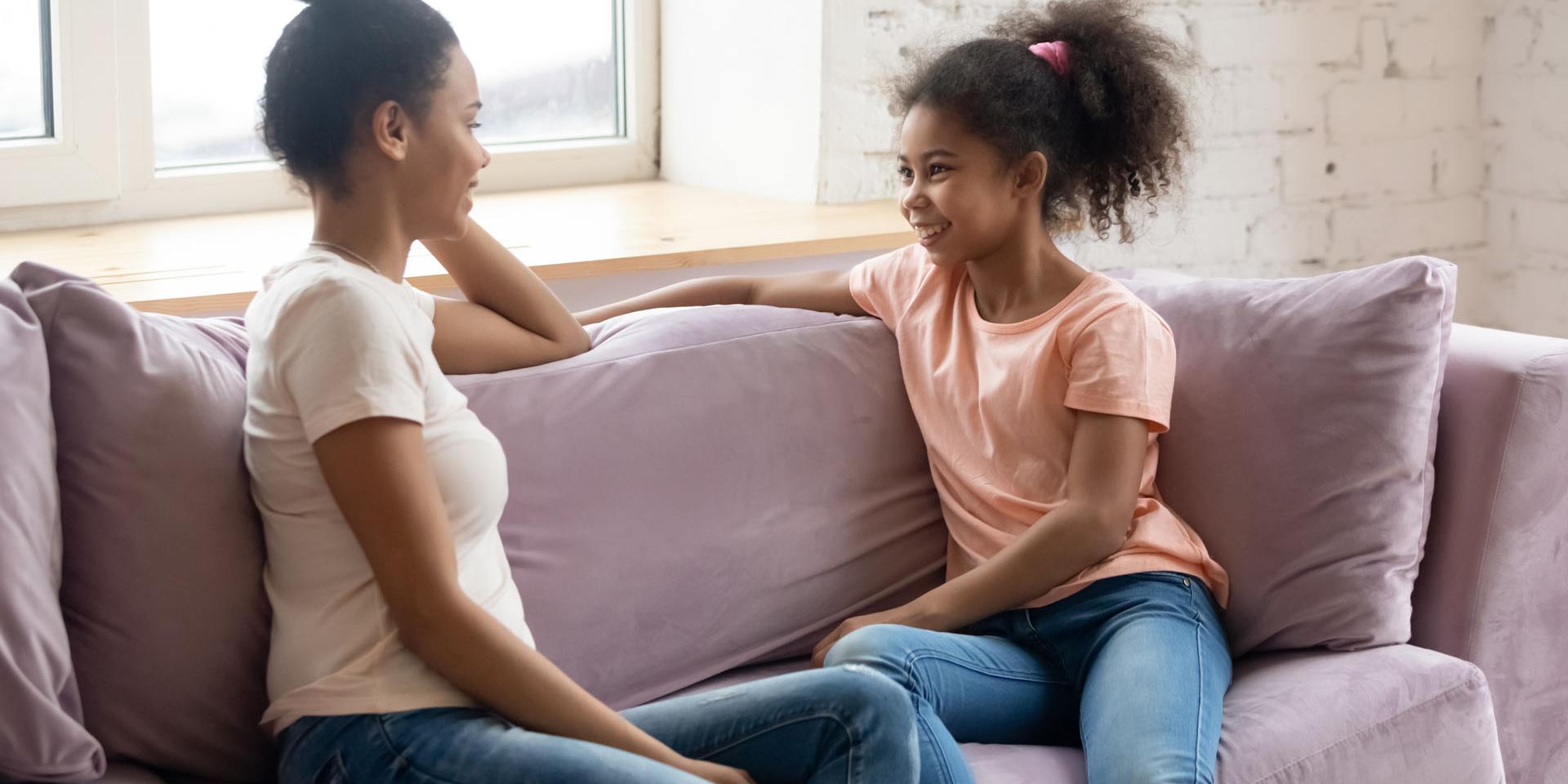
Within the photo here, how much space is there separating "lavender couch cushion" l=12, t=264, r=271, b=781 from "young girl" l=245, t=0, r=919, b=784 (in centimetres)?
4

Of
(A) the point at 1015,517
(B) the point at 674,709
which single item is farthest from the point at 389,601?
(A) the point at 1015,517

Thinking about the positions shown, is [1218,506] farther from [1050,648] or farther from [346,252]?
[346,252]

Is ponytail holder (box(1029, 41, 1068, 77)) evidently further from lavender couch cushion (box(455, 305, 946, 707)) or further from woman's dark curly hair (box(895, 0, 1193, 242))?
lavender couch cushion (box(455, 305, 946, 707))

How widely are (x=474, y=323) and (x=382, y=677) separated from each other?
17.0 inches

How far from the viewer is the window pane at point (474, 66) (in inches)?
86.3

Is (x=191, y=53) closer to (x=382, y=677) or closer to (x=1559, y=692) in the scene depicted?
(x=382, y=677)

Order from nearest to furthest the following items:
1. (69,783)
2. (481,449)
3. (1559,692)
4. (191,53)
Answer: (69,783) → (481,449) → (1559,692) → (191,53)

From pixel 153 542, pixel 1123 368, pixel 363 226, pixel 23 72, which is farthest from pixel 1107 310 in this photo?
pixel 23 72

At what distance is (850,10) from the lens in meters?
2.26

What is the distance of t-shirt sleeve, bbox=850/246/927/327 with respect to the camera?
177cm

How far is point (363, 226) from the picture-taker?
1.28 m

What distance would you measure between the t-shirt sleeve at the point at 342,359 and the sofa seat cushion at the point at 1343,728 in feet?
1.80

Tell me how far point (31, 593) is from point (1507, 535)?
138 centimetres

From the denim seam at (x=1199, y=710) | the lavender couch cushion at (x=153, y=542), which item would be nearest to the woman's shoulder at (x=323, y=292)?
the lavender couch cushion at (x=153, y=542)
